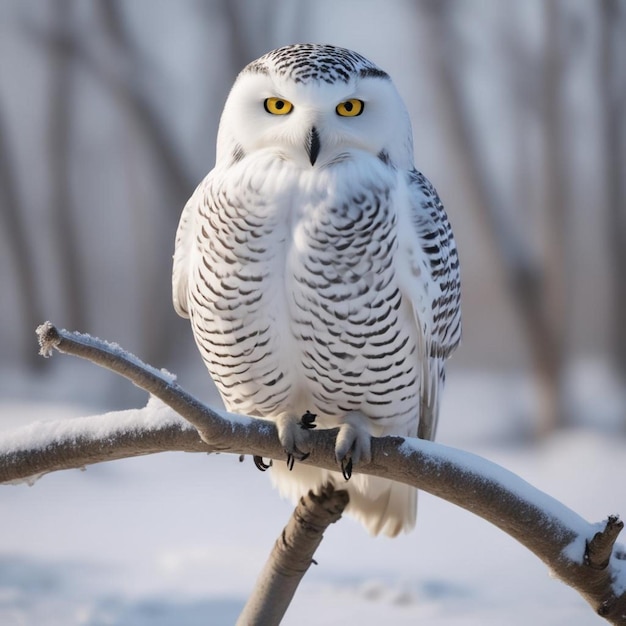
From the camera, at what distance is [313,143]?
0.96 m

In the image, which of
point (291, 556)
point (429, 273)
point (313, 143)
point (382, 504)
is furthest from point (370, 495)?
point (313, 143)

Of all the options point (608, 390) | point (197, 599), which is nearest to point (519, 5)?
point (608, 390)

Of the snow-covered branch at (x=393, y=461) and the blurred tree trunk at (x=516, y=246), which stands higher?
the blurred tree trunk at (x=516, y=246)

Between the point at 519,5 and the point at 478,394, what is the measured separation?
1195 mm

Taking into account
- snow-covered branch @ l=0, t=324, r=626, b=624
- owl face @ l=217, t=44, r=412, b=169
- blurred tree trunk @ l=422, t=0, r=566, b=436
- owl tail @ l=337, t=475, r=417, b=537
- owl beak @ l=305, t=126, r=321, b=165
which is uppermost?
blurred tree trunk @ l=422, t=0, r=566, b=436

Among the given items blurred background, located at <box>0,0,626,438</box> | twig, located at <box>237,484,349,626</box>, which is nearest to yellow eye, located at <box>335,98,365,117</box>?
twig, located at <box>237,484,349,626</box>

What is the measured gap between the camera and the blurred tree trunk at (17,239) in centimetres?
286

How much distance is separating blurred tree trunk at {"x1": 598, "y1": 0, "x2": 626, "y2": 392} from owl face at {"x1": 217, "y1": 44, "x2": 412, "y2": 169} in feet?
6.19

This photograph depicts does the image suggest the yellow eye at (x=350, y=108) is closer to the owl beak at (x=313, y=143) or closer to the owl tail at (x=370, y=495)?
the owl beak at (x=313, y=143)

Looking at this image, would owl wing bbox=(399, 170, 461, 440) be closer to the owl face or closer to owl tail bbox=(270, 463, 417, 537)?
the owl face

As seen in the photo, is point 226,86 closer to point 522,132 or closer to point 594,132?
point 522,132

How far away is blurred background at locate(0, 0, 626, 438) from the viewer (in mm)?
2711

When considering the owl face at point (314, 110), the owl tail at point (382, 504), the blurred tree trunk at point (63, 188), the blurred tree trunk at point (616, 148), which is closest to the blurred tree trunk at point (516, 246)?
the blurred tree trunk at point (616, 148)

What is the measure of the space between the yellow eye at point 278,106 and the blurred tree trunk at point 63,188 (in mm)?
1985
